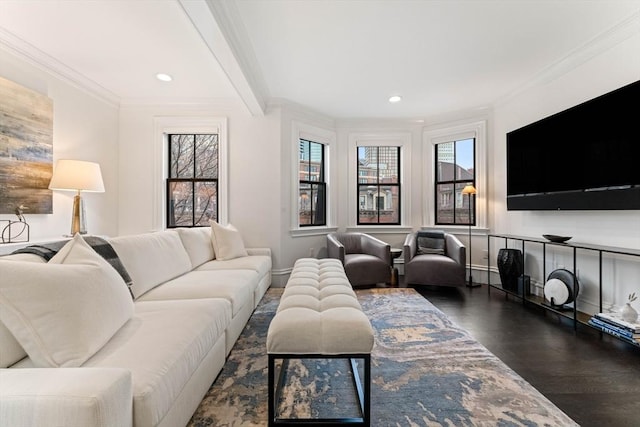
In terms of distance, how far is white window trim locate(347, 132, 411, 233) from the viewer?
199 inches

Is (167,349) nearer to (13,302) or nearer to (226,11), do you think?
(13,302)

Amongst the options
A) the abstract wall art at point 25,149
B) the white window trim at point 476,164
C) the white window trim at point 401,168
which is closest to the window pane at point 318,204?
the white window trim at point 401,168

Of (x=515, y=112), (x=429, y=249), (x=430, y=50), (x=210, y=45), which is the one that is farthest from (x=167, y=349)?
(x=515, y=112)

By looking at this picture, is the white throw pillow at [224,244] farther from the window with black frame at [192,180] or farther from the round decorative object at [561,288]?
the round decorative object at [561,288]

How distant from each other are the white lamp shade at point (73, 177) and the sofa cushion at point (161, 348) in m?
A: 1.80

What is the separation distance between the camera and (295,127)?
14.7 ft

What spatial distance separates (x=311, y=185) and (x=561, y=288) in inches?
133

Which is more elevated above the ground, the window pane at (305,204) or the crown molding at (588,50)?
the crown molding at (588,50)

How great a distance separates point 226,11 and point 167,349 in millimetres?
2333

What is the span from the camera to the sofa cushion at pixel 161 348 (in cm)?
107

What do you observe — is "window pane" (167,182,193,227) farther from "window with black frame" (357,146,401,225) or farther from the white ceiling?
"window with black frame" (357,146,401,225)

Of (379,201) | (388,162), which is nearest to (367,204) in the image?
(379,201)

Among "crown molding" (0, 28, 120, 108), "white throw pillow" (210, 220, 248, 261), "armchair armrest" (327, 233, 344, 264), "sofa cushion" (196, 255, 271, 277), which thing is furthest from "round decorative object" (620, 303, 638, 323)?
"crown molding" (0, 28, 120, 108)

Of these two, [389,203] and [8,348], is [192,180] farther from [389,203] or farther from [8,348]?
[8,348]
